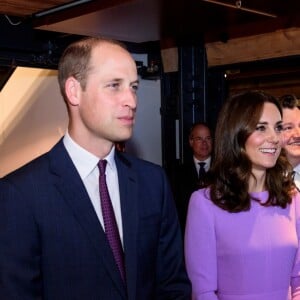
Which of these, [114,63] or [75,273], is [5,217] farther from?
[114,63]

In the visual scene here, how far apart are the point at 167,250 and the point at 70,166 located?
0.44 metres

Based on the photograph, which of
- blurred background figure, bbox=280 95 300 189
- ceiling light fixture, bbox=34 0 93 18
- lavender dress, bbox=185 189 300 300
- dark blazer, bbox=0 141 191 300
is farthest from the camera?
ceiling light fixture, bbox=34 0 93 18

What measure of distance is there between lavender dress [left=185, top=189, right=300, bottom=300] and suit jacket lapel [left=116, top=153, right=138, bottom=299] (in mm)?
484

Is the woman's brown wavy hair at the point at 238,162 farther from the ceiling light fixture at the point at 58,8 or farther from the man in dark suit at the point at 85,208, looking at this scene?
the ceiling light fixture at the point at 58,8

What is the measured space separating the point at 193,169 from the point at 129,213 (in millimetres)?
2796

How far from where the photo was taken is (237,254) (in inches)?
78.3

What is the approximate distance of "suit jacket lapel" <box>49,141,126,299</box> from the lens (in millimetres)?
1495

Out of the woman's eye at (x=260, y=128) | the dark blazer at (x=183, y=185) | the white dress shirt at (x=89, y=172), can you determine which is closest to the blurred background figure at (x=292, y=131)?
the woman's eye at (x=260, y=128)

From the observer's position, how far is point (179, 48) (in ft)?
16.5

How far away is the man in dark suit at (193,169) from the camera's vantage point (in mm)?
4156

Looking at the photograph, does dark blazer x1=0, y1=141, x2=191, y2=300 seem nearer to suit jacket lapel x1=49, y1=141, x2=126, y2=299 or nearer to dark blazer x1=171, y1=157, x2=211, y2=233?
suit jacket lapel x1=49, y1=141, x2=126, y2=299

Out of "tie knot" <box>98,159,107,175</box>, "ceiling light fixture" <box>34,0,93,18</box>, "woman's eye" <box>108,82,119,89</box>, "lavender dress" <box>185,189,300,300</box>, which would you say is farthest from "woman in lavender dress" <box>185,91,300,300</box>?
"ceiling light fixture" <box>34,0,93,18</box>

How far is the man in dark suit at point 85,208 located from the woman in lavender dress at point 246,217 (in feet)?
1.20

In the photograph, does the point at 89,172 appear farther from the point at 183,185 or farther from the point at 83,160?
the point at 183,185
